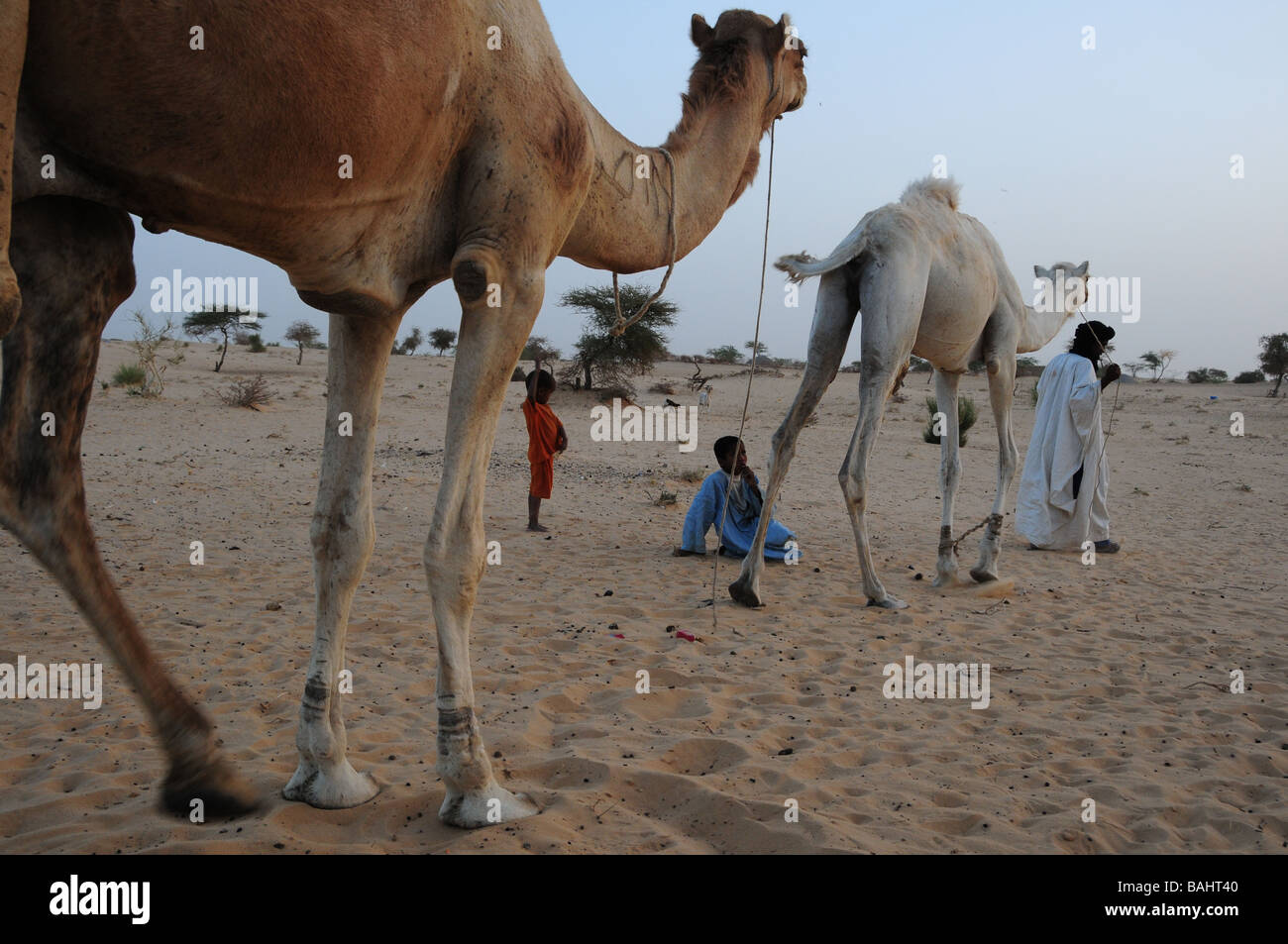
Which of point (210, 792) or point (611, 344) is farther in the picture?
point (611, 344)

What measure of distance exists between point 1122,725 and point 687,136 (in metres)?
3.38

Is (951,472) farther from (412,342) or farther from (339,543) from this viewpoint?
(412,342)

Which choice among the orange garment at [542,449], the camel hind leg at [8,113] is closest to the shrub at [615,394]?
the orange garment at [542,449]

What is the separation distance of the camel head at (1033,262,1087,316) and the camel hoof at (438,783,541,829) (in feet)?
25.0

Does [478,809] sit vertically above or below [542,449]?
below

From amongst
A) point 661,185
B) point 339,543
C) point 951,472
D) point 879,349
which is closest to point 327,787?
point 339,543

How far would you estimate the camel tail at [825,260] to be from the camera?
6.82 metres

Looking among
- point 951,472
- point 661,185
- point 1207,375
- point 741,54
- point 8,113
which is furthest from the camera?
point 1207,375

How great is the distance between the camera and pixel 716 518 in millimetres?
8828

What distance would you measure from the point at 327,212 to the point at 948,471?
677 cm

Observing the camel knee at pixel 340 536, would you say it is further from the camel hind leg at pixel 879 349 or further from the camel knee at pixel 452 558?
the camel hind leg at pixel 879 349

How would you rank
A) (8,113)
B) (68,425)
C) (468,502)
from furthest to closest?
1. (468,502)
2. (68,425)
3. (8,113)

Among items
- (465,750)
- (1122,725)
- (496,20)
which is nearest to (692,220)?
(496,20)
